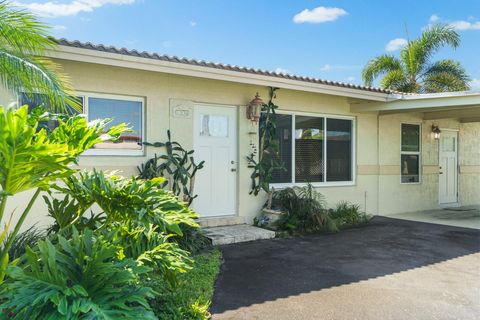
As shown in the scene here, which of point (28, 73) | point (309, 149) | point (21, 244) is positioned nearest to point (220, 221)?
point (309, 149)

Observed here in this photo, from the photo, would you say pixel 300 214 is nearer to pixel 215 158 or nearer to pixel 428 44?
pixel 215 158

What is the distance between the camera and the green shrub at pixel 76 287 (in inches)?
82.4

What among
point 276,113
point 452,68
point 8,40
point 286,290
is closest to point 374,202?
point 276,113

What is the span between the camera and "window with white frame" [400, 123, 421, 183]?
1062 centimetres

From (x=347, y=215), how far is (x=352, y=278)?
408cm

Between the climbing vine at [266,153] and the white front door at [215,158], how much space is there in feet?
1.34

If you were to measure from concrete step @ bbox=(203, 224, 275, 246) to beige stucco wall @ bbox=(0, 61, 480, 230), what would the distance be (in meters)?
0.64

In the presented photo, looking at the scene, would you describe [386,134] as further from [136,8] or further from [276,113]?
[136,8]

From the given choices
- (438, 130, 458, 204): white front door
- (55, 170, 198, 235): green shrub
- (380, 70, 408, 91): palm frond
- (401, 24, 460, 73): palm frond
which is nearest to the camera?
(55, 170, 198, 235): green shrub

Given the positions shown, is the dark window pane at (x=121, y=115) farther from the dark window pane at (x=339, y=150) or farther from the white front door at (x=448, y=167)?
the white front door at (x=448, y=167)

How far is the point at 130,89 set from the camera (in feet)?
21.3

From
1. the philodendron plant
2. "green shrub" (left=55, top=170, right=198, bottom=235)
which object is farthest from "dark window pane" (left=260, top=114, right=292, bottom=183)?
the philodendron plant

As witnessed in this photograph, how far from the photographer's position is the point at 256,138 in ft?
26.0

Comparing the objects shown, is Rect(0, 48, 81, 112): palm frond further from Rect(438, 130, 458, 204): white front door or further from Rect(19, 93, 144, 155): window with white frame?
Rect(438, 130, 458, 204): white front door
